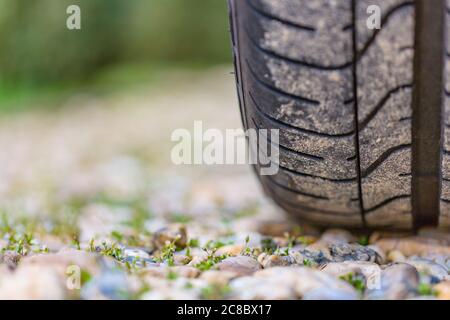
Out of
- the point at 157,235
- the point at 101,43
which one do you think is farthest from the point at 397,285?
the point at 101,43

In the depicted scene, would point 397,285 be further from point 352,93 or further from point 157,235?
point 157,235

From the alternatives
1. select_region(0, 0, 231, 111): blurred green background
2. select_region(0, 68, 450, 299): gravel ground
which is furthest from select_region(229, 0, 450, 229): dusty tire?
select_region(0, 0, 231, 111): blurred green background

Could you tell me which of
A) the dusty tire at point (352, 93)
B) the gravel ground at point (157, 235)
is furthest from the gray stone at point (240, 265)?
the dusty tire at point (352, 93)

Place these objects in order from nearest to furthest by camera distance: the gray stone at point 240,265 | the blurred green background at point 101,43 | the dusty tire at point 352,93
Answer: the dusty tire at point 352,93 < the gray stone at point 240,265 < the blurred green background at point 101,43

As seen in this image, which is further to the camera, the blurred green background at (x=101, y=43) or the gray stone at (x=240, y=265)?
the blurred green background at (x=101, y=43)

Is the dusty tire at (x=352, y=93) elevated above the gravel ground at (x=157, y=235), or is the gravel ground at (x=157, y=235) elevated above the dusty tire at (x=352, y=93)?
the dusty tire at (x=352, y=93)

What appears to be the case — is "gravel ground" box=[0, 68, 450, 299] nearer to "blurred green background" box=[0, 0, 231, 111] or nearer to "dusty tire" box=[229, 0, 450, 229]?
"dusty tire" box=[229, 0, 450, 229]

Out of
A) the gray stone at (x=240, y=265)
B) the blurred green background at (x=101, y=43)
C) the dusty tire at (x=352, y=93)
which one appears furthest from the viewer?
the blurred green background at (x=101, y=43)

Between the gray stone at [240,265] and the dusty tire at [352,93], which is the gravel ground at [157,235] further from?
the dusty tire at [352,93]
